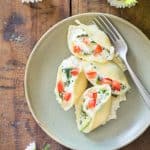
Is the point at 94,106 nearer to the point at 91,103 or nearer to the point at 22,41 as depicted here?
the point at 91,103

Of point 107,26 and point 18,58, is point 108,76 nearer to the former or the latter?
point 107,26

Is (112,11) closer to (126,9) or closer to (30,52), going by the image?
(126,9)

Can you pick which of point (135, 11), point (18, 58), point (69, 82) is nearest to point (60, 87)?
point (69, 82)

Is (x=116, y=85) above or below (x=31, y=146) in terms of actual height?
above

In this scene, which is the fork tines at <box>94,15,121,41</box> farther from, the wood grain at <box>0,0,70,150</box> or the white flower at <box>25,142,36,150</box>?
the white flower at <box>25,142,36,150</box>

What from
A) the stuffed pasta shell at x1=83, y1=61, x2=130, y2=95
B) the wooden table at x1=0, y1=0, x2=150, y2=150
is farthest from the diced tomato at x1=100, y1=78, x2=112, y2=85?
the wooden table at x1=0, y1=0, x2=150, y2=150

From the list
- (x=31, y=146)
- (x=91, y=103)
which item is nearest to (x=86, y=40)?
(x=91, y=103)

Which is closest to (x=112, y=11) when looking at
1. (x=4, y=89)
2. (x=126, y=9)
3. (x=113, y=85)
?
(x=126, y=9)

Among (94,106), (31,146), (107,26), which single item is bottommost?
(31,146)
